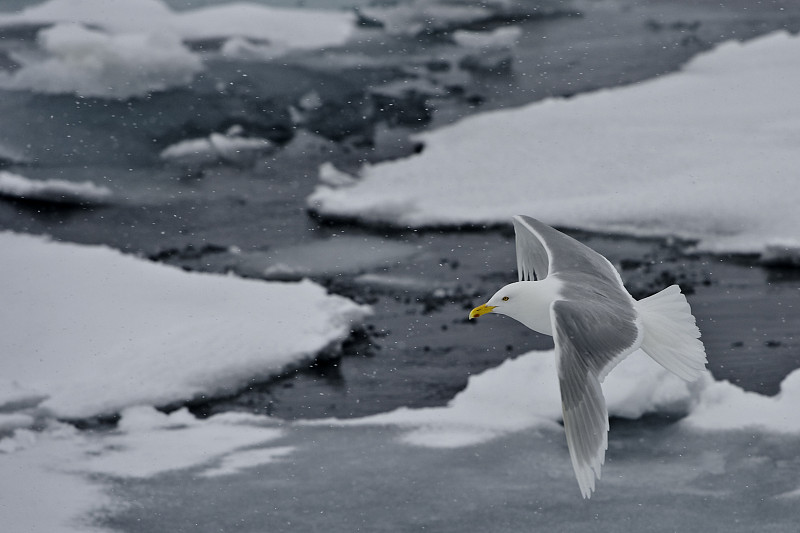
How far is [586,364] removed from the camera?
15.5 feet

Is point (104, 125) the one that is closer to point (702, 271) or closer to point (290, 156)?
point (290, 156)

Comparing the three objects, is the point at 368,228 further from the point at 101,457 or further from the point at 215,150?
the point at 101,457

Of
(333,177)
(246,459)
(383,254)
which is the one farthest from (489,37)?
(246,459)

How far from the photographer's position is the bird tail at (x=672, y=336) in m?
5.05

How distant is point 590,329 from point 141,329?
4.17 metres

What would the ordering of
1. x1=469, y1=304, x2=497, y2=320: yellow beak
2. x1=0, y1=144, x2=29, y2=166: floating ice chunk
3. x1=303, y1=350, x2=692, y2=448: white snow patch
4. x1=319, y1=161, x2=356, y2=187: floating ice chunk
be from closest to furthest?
x1=469, y1=304, x2=497, y2=320: yellow beak < x1=303, y1=350, x2=692, y2=448: white snow patch < x1=319, y1=161, x2=356, y2=187: floating ice chunk < x1=0, y1=144, x2=29, y2=166: floating ice chunk

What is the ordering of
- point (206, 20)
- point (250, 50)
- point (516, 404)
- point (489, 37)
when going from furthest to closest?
1. point (206, 20)
2. point (489, 37)
3. point (250, 50)
4. point (516, 404)

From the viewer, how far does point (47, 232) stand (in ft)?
33.3

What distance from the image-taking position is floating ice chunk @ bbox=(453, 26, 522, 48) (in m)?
13.7

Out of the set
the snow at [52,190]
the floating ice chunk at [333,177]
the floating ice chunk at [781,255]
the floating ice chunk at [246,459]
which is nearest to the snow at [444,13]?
the floating ice chunk at [333,177]

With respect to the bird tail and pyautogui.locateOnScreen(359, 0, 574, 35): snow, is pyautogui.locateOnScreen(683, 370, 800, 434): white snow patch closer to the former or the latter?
the bird tail

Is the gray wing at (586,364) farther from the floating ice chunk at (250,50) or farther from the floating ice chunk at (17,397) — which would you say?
the floating ice chunk at (250,50)

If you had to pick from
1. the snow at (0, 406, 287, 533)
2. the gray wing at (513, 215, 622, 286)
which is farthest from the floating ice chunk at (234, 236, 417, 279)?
the gray wing at (513, 215, 622, 286)

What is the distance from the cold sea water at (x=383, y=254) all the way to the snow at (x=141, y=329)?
0.63ft
